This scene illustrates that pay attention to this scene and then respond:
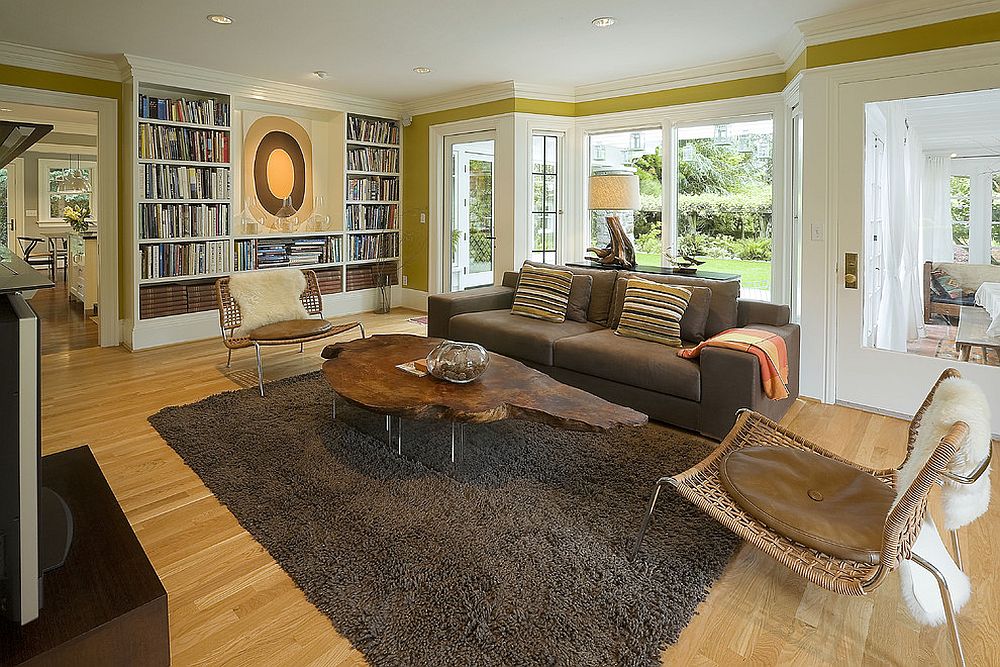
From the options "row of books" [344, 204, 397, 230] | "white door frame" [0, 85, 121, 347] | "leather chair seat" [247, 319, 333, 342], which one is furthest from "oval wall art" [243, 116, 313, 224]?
"leather chair seat" [247, 319, 333, 342]

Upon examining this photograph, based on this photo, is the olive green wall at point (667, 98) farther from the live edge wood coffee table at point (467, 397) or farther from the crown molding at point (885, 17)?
the live edge wood coffee table at point (467, 397)

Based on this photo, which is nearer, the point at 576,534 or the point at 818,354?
the point at 576,534

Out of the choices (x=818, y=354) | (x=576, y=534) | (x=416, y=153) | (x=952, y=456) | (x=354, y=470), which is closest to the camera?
(x=952, y=456)

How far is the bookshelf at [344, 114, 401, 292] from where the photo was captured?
6969 mm

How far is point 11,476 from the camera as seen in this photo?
0.94 meters

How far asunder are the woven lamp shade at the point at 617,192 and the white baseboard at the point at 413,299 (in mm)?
2810

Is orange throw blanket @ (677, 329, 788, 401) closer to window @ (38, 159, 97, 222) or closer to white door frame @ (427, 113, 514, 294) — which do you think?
white door frame @ (427, 113, 514, 294)

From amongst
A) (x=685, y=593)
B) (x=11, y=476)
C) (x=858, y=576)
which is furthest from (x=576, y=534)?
(x=11, y=476)

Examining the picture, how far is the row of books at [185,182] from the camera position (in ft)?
17.7

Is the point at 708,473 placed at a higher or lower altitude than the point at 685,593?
higher

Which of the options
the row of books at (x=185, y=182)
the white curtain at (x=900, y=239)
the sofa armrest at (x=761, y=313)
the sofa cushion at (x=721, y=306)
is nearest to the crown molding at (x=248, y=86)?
the row of books at (x=185, y=182)

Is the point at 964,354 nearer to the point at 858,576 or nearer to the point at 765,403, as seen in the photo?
the point at 765,403

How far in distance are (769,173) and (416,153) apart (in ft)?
13.0

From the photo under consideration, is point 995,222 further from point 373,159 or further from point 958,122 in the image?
point 373,159
